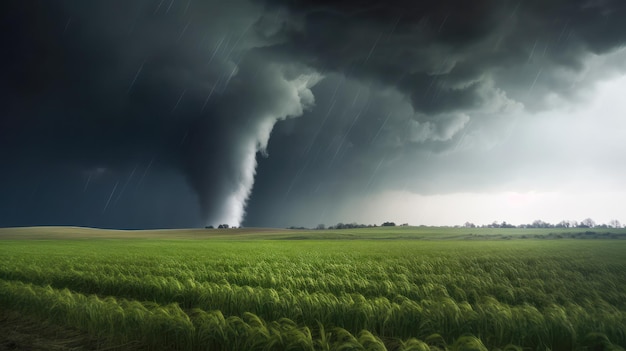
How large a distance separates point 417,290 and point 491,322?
14.4 feet

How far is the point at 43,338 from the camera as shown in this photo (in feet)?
27.6

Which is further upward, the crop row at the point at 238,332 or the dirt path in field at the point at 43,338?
the crop row at the point at 238,332

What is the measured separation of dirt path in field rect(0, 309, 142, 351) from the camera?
302 inches

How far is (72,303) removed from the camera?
10094 millimetres

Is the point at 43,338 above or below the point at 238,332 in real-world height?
below

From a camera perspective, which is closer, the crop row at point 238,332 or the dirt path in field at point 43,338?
the crop row at point 238,332

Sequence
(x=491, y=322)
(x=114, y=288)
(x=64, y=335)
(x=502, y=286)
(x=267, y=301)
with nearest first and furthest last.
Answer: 1. (x=491, y=322)
2. (x=64, y=335)
3. (x=267, y=301)
4. (x=502, y=286)
5. (x=114, y=288)

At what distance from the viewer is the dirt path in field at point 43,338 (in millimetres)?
7664

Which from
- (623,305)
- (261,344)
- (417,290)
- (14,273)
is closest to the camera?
(261,344)

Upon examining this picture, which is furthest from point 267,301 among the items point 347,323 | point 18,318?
point 18,318

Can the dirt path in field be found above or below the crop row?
below

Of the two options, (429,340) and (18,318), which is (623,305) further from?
(18,318)

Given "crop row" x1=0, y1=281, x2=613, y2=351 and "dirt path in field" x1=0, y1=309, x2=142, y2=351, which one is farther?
"dirt path in field" x1=0, y1=309, x2=142, y2=351

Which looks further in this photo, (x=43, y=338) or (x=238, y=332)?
(x=43, y=338)
